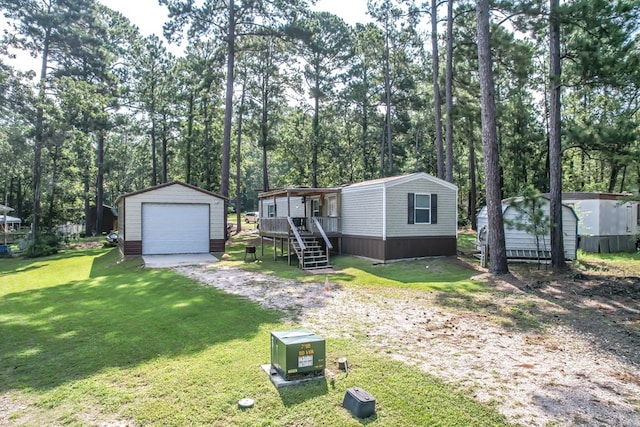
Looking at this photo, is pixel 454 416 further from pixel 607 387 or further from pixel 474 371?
pixel 607 387

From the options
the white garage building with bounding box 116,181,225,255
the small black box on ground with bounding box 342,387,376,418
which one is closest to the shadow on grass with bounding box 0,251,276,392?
the small black box on ground with bounding box 342,387,376,418

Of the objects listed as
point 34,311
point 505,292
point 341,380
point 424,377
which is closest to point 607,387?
point 424,377

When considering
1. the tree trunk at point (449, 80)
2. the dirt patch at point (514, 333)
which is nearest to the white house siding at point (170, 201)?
the dirt patch at point (514, 333)

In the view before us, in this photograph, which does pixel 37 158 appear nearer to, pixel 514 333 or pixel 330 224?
pixel 330 224

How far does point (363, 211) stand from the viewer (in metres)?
15.7

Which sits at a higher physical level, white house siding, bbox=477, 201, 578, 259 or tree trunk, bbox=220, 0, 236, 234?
tree trunk, bbox=220, 0, 236, 234

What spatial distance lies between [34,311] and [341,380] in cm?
691

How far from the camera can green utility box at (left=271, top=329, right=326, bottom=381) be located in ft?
14.4

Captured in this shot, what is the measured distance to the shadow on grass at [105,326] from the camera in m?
5.07

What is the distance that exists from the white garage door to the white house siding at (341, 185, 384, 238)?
6178mm

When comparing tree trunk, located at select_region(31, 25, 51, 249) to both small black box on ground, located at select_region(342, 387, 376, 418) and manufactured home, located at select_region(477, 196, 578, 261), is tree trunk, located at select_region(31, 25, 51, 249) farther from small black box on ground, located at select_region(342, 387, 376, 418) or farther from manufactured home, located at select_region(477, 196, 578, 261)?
small black box on ground, located at select_region(342, 387, 376, 418)

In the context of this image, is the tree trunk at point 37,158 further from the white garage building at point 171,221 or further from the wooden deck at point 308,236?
the wooden deck at point 308,236

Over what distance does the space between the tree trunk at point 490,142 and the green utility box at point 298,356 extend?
28.8 ft

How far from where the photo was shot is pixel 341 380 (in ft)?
14.7
